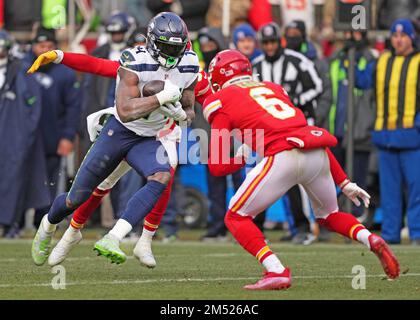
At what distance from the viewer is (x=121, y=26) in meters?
13.2

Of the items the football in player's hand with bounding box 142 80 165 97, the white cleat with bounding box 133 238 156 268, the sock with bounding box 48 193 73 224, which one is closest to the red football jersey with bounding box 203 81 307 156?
the football in player's hand with bounding box 142 80 165 97

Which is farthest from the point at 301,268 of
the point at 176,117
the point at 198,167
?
the point at 198,167

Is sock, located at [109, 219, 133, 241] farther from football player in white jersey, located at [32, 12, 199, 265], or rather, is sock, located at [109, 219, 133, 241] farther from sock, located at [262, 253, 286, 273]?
sock, located at [262, 253, 286, 273]

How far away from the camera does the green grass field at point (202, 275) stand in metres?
7.16

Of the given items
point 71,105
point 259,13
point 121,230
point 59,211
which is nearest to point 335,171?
point 121,230

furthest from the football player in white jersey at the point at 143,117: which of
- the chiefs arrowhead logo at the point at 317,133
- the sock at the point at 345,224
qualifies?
the sock at the point at 345,224

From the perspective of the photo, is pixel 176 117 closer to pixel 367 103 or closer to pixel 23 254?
pixel 23 254

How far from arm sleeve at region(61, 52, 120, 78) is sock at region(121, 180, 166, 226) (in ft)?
3.38

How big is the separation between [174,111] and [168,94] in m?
0.26

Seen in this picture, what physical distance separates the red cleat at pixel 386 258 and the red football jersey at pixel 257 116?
0.76 metres

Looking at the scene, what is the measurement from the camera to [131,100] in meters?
8.30

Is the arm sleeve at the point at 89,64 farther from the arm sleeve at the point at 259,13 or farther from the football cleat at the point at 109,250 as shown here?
the arm sleeve at the point at 259,13

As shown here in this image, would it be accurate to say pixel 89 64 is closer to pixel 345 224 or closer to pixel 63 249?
pixel 63 249

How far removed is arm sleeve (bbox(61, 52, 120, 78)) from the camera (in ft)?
28.8
